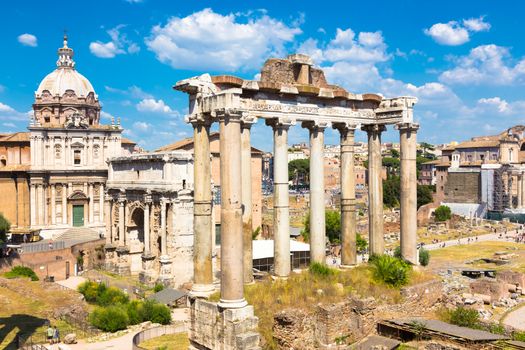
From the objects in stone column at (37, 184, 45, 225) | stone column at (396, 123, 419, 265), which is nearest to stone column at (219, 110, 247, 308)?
stone column at (396, 123, 419, 265)

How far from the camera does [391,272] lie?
48.8 ft

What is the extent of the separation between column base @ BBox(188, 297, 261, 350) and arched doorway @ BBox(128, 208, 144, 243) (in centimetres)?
2566

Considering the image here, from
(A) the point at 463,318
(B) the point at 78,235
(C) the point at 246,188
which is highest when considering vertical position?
(C) the point at 246,188

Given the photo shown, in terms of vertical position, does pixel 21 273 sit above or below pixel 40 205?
below

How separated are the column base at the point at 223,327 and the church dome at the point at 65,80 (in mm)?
38663

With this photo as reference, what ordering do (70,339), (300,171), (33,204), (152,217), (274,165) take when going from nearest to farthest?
(274,165) < (70,339) < (152,217) < (33,204) < (300,171)

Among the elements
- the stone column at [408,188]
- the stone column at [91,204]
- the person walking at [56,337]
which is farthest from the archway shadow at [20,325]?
the stone column at [91,204]

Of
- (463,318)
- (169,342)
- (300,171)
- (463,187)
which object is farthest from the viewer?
(300,171)

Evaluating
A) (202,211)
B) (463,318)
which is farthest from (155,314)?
(463,318)

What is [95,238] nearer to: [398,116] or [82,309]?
[82,309]

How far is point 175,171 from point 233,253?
21692 millimetres

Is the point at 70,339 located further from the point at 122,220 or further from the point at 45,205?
the point at 45,205

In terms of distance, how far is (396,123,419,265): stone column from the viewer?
16312 millimetres

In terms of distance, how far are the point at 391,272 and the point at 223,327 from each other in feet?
17.8
